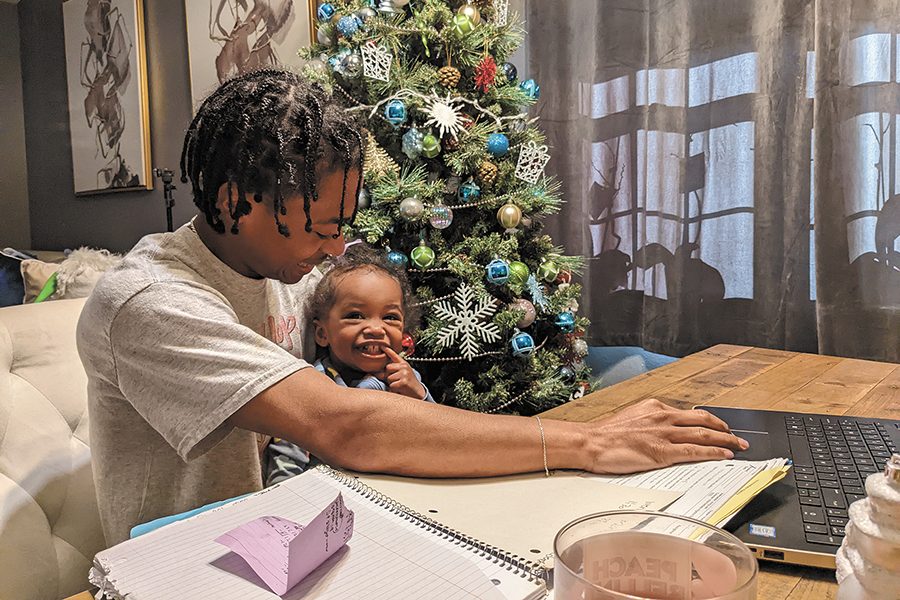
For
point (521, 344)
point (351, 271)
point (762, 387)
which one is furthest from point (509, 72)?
point (762, 387)

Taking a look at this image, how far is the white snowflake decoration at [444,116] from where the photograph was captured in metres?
1.99

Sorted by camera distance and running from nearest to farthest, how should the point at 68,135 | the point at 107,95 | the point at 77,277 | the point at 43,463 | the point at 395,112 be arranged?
the point at 43,463 < the point at 77,277 < the point at 395,112 < the point at 107,95 < the point at 68,135

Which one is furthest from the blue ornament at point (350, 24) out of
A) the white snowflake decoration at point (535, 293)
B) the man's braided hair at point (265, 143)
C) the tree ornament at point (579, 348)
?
the tree ornament at point (579, 348)

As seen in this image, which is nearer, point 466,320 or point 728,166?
point 466,320

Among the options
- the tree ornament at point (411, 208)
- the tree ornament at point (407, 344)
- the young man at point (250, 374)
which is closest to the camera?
the young man at point (250, 374)

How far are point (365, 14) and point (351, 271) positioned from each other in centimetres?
103

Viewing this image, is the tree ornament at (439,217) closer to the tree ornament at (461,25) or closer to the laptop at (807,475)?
the tree ornament at (461,25)

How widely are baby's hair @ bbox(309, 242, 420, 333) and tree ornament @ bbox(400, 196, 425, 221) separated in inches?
5.9

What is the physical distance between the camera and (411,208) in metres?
1.92

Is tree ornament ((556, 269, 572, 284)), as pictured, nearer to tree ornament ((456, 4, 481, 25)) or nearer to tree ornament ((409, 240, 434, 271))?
tree ornament ((409, 240, 434, 271))

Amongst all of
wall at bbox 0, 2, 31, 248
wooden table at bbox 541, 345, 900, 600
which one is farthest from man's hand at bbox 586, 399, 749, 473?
wall at bbox 0, 2, 31, 248

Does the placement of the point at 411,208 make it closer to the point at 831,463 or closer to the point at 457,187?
the point at 457,187

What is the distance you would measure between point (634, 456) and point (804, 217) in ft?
5.57

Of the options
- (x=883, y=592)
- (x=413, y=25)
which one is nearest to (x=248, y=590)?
(x=883, y=592)
